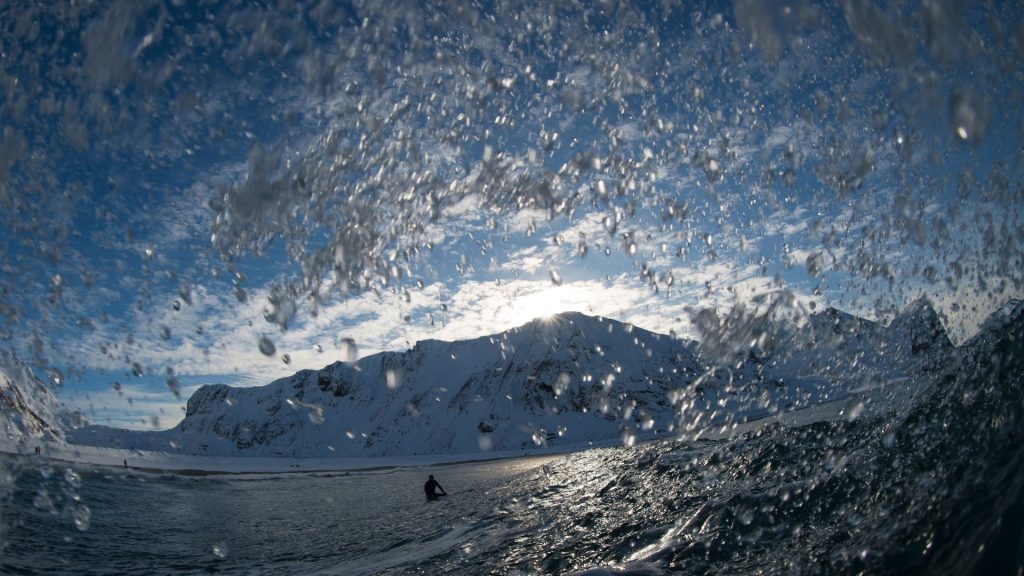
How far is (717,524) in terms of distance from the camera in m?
8.24

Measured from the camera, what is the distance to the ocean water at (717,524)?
15.9ft

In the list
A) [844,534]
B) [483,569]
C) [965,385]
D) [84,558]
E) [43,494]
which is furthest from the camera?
[43,494]

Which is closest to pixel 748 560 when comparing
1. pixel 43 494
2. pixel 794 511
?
pixel 794 511

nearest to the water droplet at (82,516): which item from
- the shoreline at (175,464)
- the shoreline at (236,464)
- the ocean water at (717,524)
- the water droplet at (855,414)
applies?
the ocean water at (717,524)

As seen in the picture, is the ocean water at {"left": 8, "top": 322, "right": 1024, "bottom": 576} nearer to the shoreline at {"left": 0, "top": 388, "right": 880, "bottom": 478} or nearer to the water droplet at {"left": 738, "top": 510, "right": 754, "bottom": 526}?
the water droplet at {"left": 738, "top": 510, "right": 754, "bottom": 526}

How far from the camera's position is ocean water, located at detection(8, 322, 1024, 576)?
15.9 feet

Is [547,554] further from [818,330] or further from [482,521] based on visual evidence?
[818,330]

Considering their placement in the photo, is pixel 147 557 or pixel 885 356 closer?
pixel 147 557

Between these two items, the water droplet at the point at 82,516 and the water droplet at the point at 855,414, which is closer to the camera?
the water droplet at the point at 82,516

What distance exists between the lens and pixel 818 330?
18225 centimetres

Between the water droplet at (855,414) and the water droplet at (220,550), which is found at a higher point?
the water droplet at (220,550)

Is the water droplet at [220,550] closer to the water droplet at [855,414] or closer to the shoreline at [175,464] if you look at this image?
the water droplet at [855,414]

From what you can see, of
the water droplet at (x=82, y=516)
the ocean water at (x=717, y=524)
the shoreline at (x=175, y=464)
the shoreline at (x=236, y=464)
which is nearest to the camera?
the ocean water at (x=717, y=524)

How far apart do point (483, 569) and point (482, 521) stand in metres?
6.51
